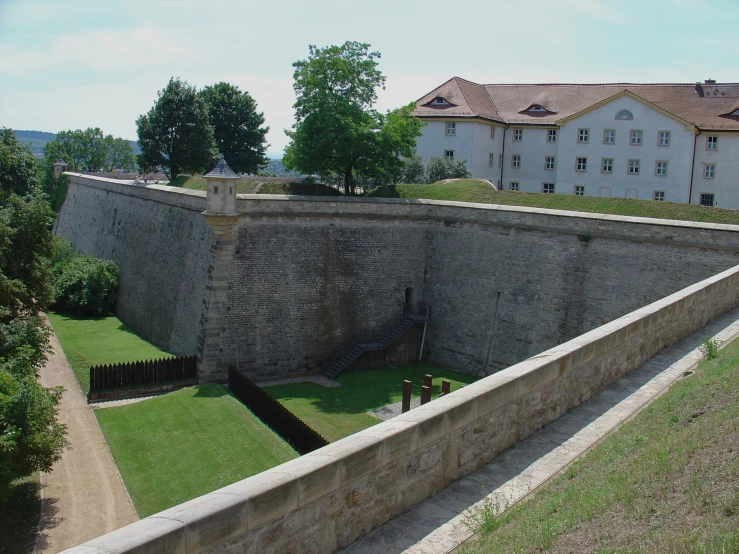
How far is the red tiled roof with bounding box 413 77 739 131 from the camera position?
112 feet

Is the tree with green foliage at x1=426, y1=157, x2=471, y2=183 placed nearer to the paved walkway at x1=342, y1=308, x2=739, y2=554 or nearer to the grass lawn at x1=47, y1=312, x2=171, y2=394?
the grass lawn at x1=47, y1=312, x2=171, y2=394

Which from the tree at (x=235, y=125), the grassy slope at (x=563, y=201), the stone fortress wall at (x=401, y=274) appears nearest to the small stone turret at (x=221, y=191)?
the stone fortress wall at (x=401, y=274)

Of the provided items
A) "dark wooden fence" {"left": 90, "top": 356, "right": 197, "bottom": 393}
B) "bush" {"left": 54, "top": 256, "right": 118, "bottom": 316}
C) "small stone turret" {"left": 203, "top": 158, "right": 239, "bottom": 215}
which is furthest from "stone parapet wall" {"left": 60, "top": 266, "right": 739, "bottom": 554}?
"bush" {"left": 54, "top": 256, "right": 118, "bottom": 316}

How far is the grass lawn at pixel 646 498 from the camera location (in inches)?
173

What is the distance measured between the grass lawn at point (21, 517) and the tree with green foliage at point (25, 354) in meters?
0.69

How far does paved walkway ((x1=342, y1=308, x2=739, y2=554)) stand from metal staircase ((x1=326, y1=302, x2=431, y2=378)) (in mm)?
14543

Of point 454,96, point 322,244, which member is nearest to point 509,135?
point 454,96

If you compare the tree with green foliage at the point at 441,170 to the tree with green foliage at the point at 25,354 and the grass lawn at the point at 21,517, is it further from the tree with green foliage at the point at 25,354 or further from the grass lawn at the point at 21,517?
the grass lawn at the point at 21,517

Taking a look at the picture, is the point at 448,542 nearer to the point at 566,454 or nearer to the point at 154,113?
the point at 566,454

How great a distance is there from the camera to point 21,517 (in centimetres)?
1326

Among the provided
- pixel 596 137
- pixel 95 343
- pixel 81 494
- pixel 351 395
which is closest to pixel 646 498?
pixel 81 494

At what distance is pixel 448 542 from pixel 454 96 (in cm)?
3658

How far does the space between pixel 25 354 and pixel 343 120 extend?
1556 centimetres

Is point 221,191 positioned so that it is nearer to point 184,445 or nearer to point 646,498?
point 184,445
